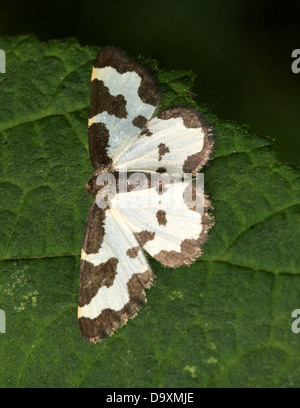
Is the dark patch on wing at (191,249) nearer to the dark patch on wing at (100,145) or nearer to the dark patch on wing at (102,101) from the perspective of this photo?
the dark patch on wing at (100,145)

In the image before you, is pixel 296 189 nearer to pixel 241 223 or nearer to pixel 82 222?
pixel 241 223

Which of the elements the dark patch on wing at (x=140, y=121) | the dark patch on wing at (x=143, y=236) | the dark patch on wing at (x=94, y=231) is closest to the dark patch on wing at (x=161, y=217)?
the dark patch on wing at (x=143, y=236)

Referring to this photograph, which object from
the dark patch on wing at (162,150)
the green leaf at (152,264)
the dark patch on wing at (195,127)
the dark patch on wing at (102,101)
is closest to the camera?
the green leaf at (152,264)

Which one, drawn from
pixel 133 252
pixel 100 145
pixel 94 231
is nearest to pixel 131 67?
pixel 100 145

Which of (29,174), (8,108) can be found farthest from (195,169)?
(8,108)

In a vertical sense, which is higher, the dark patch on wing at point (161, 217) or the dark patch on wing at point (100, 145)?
the dark patch on wing at point (100, 145)

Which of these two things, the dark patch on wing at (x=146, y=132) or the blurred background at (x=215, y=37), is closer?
the dark patch on wing at (x=146, y=132)

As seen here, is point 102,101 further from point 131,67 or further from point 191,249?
point 191,249

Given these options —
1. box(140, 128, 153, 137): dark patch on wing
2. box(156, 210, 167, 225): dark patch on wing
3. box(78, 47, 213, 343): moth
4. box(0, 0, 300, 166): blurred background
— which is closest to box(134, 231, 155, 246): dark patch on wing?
box(78, 47, 213, 343): moth
